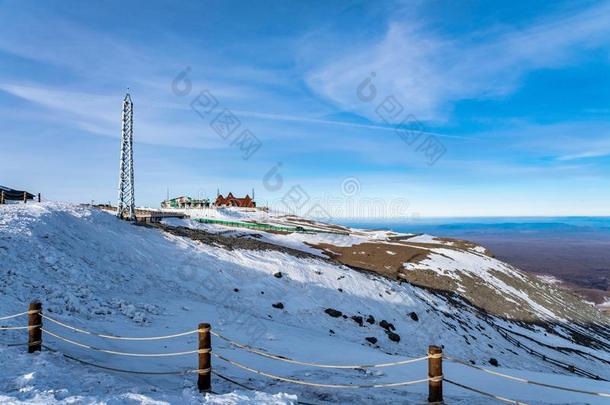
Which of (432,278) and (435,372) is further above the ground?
(435,372)

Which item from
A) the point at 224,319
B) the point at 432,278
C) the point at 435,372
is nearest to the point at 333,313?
the point at 224,319

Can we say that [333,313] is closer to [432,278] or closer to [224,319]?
[224,319]

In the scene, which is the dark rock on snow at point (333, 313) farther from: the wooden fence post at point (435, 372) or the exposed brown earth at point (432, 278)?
the wooden fence post at point (435, 372)

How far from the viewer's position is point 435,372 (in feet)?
23.5

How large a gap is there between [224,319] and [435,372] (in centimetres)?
1334

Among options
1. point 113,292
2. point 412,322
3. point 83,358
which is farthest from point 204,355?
point 412,322

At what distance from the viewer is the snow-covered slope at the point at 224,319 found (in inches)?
340

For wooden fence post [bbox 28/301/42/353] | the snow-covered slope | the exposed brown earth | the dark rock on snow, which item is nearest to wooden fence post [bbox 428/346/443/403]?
the snow-covered slope

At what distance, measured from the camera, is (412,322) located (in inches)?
1056

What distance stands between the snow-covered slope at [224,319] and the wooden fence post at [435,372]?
6.50ft

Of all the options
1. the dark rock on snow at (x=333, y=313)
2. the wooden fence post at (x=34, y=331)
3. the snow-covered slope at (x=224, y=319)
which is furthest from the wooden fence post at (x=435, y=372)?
the dark rock on snow at (x=333, y=313)

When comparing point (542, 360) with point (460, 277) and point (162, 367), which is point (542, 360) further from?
point (162, 367)

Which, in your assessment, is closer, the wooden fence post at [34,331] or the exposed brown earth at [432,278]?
the wooden fence post at [34,331]

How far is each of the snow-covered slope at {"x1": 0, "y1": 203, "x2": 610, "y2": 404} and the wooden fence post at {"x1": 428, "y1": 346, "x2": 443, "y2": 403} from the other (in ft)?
6.50
